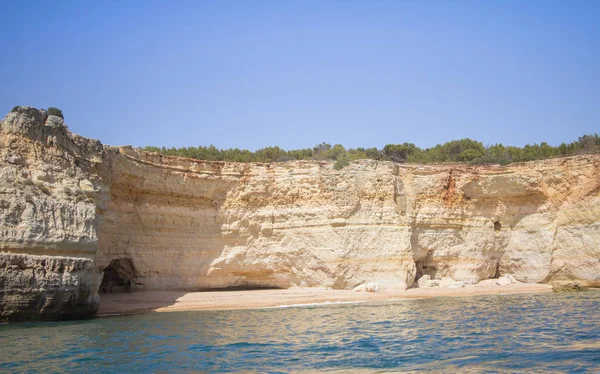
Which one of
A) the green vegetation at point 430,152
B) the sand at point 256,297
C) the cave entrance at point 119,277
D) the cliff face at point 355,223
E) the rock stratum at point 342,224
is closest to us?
the sand at point 256,297

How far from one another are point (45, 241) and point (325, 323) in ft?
27.2

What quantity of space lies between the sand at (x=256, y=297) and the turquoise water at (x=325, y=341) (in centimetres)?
186

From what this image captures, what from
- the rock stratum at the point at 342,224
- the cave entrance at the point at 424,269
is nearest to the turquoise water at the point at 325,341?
the rock stratum at the point at 342,224

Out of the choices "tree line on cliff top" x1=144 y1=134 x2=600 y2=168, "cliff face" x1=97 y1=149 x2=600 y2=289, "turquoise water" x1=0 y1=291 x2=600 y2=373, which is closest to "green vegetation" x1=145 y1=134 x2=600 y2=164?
"tree line on cliff top" x1=144 y1=134 x2=600 y2=168

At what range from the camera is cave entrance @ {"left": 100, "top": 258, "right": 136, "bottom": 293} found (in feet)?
75.2

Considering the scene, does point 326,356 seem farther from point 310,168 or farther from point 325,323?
point 310,168

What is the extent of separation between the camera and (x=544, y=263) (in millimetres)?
25859

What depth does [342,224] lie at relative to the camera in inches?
971

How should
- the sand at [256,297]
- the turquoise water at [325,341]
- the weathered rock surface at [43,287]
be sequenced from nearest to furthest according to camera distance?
the turquoise water at [325,341] < the weathered rock surface at [43,287] < the sand at [256,297]

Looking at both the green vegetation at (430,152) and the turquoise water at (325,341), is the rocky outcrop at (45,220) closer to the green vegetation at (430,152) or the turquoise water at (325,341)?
the turquoise water at (325,341)

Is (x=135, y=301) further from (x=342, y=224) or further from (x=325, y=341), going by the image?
(x=325, y=341)

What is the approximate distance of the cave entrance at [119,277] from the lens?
22931 mm

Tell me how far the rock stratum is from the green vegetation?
6.65 meters

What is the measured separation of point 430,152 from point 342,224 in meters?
21.3
